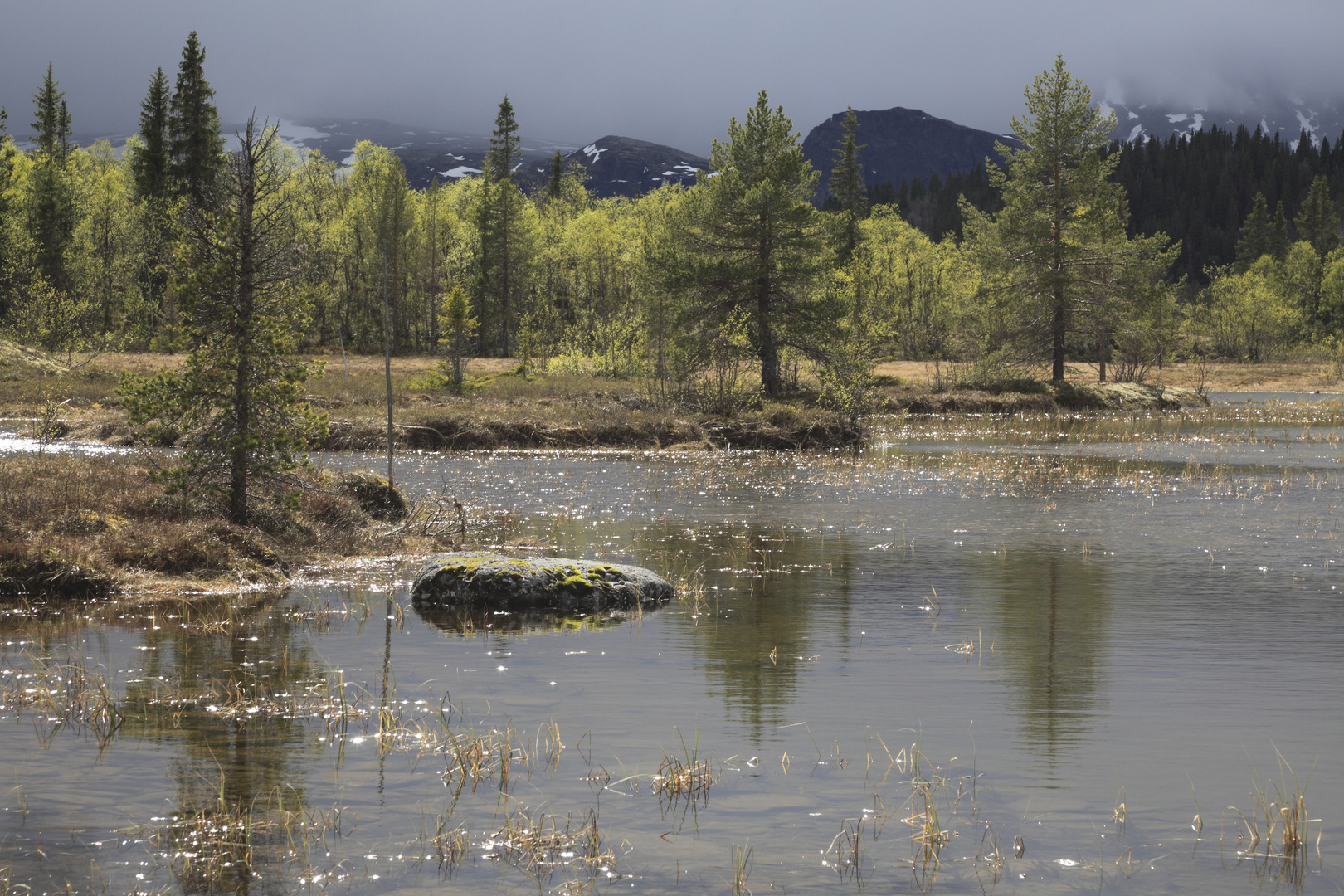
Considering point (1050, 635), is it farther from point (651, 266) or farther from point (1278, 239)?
point (1278, 239)

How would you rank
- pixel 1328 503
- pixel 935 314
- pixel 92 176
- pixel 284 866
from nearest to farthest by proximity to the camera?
pixel 284 866 → pixel 1328 503 → pixel 92 176 → pixel 935 314

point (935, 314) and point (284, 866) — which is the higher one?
point (935, 314)

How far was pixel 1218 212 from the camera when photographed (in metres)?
180

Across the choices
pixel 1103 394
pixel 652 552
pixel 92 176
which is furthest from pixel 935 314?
pixel 652 552

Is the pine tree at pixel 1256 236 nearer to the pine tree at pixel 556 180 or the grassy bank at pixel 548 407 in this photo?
the pine tree at pixel 556 180

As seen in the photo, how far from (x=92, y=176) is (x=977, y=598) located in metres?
86.6

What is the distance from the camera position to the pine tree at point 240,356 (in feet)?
51.2

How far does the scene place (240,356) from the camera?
1562cm

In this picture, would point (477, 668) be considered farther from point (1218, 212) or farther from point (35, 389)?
point (1218, 212)

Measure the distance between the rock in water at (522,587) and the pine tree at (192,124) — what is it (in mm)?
71116

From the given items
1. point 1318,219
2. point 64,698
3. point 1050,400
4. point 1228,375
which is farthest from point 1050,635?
point 1318,219

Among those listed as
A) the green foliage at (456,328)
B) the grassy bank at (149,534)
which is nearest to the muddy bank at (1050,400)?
the green foliage at (456,328)

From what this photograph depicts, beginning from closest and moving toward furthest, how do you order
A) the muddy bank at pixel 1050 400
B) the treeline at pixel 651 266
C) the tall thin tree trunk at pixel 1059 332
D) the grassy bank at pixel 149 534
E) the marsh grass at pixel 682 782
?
the marsh grass at pixel 682 782 < the grassy bank at pixel 149 534 < the treeline at pixel 651 266 < the muddy bank at pixel 1050 400 < the tall thin tree trunk at pixel 1059 332

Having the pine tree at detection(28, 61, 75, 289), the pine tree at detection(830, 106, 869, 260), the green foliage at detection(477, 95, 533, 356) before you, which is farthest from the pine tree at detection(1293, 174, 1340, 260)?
the pine tree at detection(28, 61, 75, 289)
